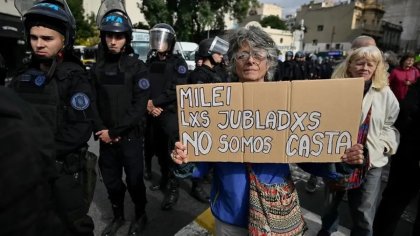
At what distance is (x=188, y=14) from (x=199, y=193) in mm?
21436

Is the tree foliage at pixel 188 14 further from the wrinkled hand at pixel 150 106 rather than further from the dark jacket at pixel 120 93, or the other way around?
the dark jacket at pixel 120 93

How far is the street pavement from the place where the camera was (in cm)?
322

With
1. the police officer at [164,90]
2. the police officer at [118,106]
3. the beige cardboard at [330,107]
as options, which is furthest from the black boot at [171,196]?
the beige cardboard at [330,107]

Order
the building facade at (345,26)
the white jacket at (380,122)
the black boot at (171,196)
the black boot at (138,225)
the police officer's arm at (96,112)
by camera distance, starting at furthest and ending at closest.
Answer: the building facade at (345,26) < the black boot at (171,196) < the black boot at (138,225) < the police officer's arm at (96,112) < the white jacket at (380,122)

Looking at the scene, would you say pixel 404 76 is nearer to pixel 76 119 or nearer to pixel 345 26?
pixel 76 119

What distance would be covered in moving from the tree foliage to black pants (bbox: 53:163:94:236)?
2277 centimetres

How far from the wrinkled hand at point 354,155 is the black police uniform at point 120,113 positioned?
2.00m

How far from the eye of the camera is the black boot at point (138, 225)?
3.15 m

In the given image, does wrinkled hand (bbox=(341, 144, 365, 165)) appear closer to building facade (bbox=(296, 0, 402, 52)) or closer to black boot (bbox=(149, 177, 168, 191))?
black boot (bbox=(149, 177, 168, 191))

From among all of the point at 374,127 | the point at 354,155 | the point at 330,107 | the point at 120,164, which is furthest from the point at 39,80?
the point at 374,127

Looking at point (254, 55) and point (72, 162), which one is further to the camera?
point (72, 162)

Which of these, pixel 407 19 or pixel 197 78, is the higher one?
pixel 407 19

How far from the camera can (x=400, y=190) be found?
2.65m

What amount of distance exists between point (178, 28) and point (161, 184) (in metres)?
21.3
